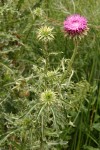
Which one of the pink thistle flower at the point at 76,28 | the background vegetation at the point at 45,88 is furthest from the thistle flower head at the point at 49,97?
the pink thistle flower at the point at 76,28

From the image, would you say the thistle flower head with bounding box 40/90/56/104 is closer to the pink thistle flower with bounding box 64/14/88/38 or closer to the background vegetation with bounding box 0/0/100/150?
the background vegetation with bounding box 0/0/100/150

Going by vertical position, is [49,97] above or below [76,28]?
below

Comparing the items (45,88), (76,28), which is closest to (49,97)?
(45,88)

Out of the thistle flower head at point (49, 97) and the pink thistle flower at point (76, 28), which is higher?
the pink thistle flower at point (76, 28)

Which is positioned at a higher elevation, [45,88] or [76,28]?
[76,28]

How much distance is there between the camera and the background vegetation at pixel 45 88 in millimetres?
1554

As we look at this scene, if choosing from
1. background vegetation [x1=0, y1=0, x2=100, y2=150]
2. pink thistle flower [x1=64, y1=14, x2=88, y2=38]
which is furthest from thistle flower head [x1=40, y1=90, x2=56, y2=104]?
pink thistle flower [x1=64, y1=14, x2=88, y2=38]

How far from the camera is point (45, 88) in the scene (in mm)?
1551

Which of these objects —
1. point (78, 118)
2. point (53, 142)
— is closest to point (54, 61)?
point (78, 118)

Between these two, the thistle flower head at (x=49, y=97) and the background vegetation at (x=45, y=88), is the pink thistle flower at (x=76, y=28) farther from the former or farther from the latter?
the thistle flower head at (x=49, y=97)

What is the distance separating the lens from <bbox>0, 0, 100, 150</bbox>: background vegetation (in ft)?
5.10

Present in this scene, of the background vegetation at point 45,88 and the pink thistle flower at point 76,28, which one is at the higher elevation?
the pink thistle flower at point 76,28

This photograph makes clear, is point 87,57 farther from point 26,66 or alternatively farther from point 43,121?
point 43,121

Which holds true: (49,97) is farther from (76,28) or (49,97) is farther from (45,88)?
(76,28)
